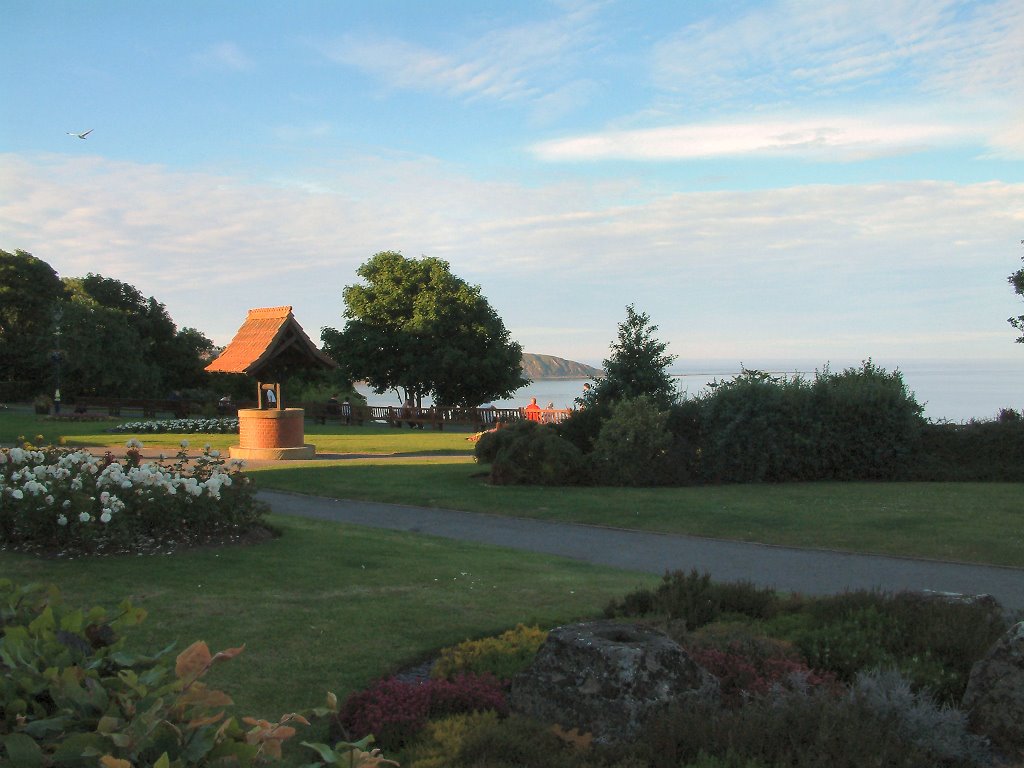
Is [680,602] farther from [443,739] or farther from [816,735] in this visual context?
[443,739]

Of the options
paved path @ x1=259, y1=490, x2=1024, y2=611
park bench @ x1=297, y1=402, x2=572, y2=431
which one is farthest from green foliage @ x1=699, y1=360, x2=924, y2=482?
park bench @ x1=297, y1=402, x2=572, y2=431

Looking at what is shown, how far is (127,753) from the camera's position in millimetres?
1999

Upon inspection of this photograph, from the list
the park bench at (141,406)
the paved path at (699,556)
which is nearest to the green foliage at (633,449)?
the paved path at (699,556)

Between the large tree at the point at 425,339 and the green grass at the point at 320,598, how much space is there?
151 feet

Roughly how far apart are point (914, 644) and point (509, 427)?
15.0 m

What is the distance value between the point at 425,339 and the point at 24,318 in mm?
29881

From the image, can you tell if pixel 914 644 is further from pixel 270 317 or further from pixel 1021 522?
pixel 270 317

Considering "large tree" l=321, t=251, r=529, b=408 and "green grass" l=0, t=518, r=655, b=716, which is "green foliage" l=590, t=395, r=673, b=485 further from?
"large tree" l=321, t=251, r=529, b=408

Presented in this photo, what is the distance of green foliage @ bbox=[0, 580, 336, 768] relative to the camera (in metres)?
2.01

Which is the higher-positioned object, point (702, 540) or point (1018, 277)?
point (1018, 277)

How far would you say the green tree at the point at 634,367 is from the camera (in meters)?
23.6

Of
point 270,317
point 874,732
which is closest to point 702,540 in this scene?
point 874,732

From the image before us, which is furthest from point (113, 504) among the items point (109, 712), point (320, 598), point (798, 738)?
point (109, 712)

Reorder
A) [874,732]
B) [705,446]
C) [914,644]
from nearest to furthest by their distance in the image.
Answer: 1. [874,732]
2. [914,644]
3. [705,446]
